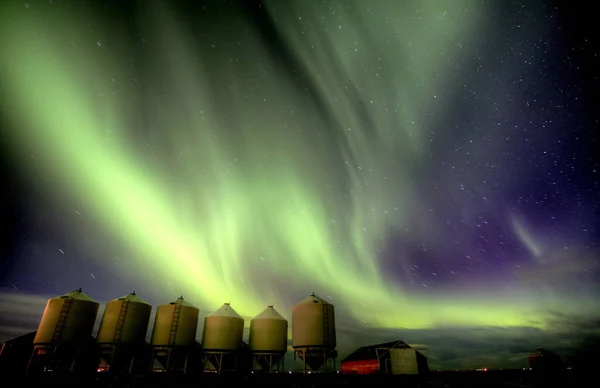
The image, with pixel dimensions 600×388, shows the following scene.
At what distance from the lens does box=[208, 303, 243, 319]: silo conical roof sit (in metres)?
40.4

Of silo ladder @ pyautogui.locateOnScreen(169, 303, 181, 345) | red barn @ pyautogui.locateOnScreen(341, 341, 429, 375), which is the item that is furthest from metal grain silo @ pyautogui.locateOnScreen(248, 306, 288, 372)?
red barn @ pyautogui.locateOnScreen(341, 341, 429, 375)

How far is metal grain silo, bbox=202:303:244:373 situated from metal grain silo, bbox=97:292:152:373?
834 cm

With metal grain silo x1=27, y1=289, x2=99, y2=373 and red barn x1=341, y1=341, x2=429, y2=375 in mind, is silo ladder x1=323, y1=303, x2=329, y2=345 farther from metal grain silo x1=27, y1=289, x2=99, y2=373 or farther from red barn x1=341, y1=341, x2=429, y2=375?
metal grain silo x1=27, y1=289, x2=99, y2=373

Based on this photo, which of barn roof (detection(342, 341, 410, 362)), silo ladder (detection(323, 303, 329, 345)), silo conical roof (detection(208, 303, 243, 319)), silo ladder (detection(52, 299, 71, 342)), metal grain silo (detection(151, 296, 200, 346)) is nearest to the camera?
silo ladder (detection(52, 299, 71, 342))

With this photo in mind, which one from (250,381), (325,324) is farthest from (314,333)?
(250,381)

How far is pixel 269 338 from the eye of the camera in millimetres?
39281

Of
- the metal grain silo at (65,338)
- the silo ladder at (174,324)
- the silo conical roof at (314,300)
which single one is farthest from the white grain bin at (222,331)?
the metal grain silo at (65,338)

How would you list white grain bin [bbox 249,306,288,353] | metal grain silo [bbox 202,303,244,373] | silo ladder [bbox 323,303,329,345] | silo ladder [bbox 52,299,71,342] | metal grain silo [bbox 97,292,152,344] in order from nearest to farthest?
silo ladder [bbox 52,299,71,342] < metal grain silo [bbox 97,292,152,344] < silo ladder [bbox 323,303,329,345] < metal grain silo [bbox 202,303,244,373] < white grain bin [bbox 249,306,288,353]

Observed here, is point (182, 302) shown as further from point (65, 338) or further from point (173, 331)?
point (65, 338)

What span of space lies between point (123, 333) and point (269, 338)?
18.1 m

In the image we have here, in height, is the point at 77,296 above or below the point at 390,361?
above

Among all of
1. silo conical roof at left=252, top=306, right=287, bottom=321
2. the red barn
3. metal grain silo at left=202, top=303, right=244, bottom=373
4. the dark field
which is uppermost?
silo conical roof at left=252, top=306, right=287, bottom=321

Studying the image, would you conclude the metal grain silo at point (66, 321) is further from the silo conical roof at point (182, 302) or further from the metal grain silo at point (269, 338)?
the metal grain silo at point (269, 338)

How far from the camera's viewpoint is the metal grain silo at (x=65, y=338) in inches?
1384
